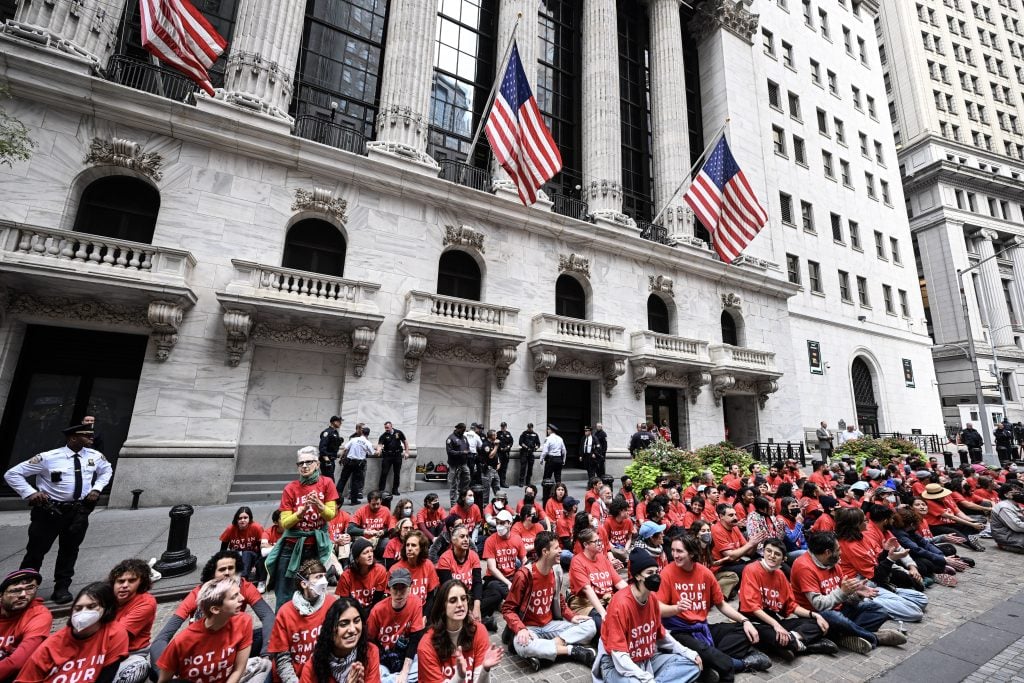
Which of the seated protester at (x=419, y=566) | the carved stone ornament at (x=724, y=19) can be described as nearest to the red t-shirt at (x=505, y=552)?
the seated protester at (x=419, y=566)

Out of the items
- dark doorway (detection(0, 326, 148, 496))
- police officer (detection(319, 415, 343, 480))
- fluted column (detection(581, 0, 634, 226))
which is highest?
fluted column (detection(581, 0, 634, 226))

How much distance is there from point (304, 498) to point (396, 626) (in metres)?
1.99

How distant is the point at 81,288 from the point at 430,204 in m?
9.97

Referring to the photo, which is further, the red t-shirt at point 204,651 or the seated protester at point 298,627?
the seated protester at point 298,627

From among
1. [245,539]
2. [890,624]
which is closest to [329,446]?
[245,539]

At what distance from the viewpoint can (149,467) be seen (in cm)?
1118

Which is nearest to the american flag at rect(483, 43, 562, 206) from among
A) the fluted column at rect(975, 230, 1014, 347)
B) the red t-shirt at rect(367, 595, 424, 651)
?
the red t-shirt at rect(367, 595, 424, 651)

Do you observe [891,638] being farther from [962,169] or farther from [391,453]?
[962,169]

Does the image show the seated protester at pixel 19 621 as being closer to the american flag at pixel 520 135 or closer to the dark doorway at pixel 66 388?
the dark doorway at pixel 66 388

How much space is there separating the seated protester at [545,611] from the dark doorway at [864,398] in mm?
29665

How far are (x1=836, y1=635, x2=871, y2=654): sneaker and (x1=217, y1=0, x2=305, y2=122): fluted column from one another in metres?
17.8

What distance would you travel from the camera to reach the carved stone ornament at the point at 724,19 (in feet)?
89.2

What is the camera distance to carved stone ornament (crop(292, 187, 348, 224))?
14.5 m

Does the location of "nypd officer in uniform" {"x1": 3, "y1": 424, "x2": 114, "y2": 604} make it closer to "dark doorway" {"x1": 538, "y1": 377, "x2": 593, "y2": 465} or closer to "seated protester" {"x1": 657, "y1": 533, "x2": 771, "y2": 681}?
"seated protester" {"x1": 657, "y1": 533, "x2": 771, "y2": 681}
